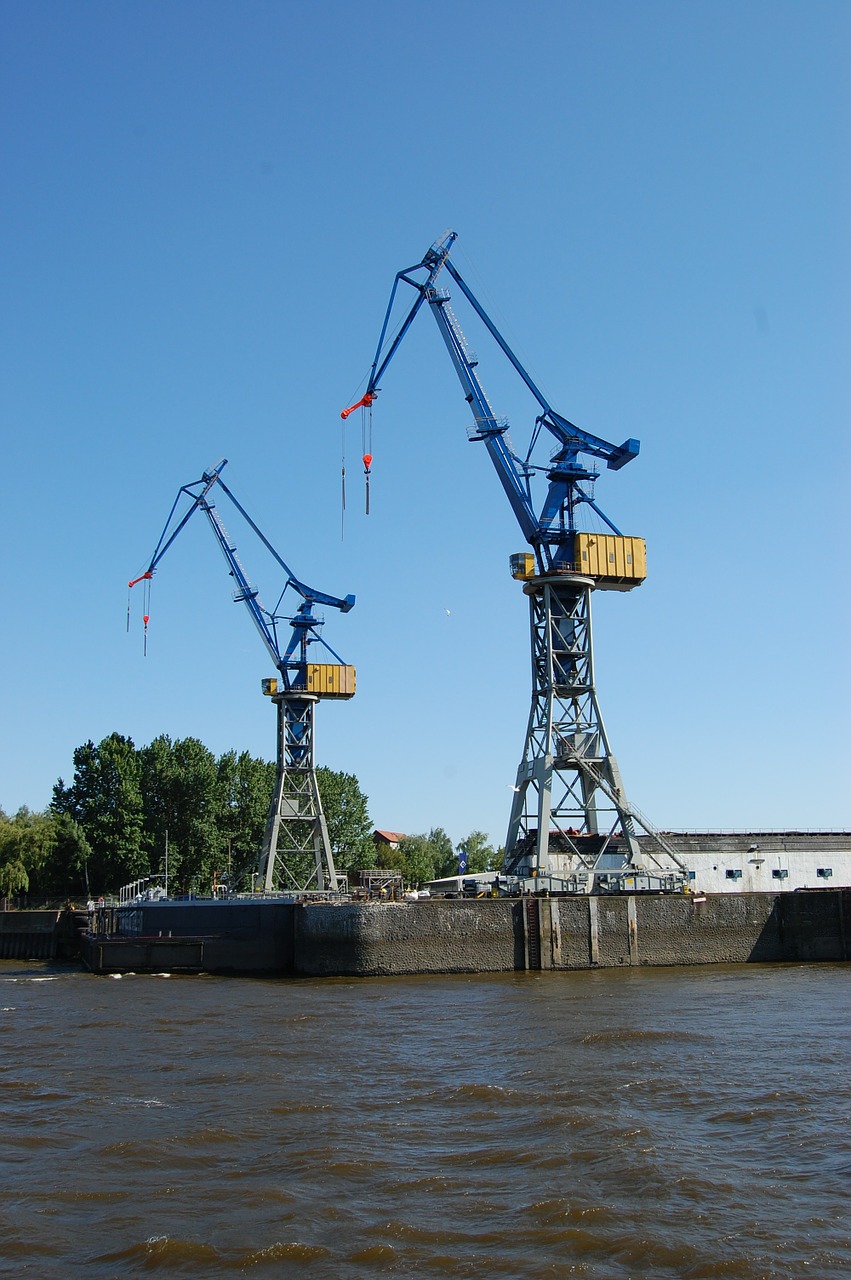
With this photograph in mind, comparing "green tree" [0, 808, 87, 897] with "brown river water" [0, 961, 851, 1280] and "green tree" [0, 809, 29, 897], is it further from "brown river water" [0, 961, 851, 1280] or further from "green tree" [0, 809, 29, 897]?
"brown river water" [0, 961, 851, 1280]

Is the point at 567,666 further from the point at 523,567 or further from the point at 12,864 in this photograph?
the point at 12,864

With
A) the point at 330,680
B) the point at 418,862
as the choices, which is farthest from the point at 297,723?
the point at 418,862

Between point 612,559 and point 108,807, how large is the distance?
46.4 metres

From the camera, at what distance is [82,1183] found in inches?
710

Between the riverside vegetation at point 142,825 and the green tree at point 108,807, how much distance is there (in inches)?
3.0

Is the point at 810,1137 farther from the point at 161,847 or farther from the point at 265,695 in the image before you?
the point at 161,847

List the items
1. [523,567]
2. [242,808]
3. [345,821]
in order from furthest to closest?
[345,821]
[242,808]
[523,567]

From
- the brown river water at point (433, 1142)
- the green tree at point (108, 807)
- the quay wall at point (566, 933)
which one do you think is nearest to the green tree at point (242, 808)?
the green tree at point (108, 807)

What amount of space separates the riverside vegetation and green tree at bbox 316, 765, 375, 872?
1151 mm

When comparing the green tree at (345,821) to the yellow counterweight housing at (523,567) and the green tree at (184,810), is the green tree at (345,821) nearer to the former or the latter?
the green tree at (184,810)

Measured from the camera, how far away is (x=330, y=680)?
7594 centimetres

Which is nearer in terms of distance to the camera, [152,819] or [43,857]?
[43,857]

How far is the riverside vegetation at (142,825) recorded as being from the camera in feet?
271

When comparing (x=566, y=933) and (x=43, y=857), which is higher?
(x=43, y=857)
